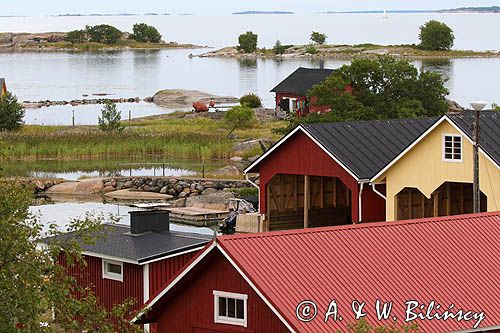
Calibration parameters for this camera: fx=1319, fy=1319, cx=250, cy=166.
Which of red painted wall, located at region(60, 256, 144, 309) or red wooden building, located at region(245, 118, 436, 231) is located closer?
red painted wall, located at region(60, 256, 144, 309)

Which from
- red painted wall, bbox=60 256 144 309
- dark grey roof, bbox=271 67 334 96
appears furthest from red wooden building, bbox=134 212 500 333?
dark grey roof, bbox=271 67 334 96

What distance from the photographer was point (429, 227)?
875 inches

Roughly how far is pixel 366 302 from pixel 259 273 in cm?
168

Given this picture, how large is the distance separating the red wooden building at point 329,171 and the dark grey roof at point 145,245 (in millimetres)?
8820

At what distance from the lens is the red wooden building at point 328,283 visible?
19359 mm

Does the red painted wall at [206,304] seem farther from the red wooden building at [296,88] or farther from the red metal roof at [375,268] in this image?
the red wooden building at [296,88]

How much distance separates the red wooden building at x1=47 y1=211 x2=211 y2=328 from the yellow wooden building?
885 cm

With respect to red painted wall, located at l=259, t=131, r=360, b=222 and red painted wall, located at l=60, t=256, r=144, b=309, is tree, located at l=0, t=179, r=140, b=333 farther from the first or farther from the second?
red painted wall, located at l=259, t=131, r=360, b=222

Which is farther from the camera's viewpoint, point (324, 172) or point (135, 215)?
point (324, 172)

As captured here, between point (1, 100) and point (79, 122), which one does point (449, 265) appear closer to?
point (1, 100)

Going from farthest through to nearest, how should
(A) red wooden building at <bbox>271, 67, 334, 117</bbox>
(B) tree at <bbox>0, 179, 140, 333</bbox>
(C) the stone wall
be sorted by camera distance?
(A) red wooden building at <bbox>271, 67, 334, 117</bbox>, (C) the stone wall, (B) tree at <bbox>0, 179, 140, 333</bbox>

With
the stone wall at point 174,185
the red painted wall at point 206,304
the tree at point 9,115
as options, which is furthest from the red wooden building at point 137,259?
the tree at point 9,115

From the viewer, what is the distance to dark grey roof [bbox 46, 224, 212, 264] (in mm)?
27594

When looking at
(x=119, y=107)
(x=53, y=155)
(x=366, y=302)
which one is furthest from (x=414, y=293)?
(x=119, y=107)
